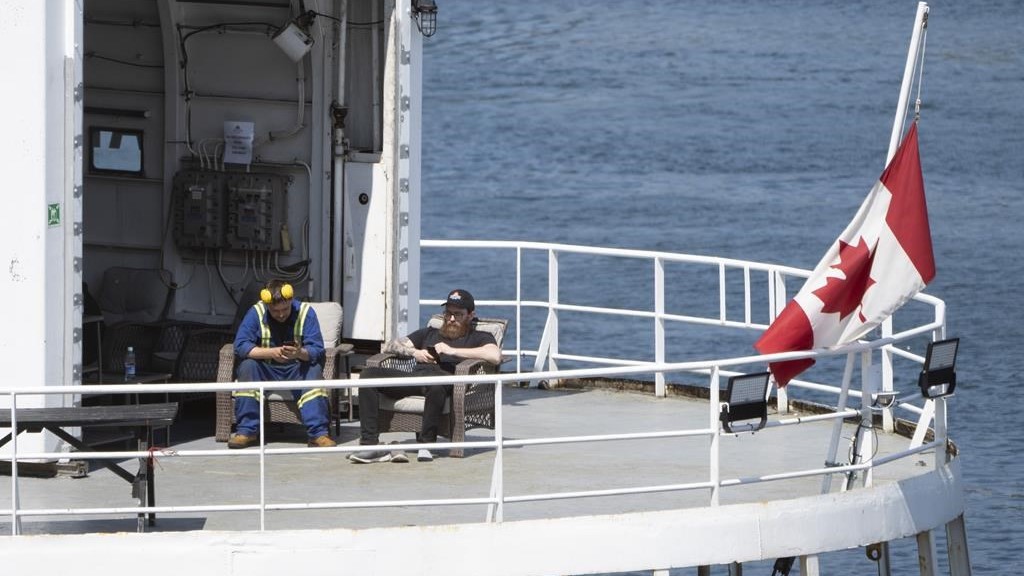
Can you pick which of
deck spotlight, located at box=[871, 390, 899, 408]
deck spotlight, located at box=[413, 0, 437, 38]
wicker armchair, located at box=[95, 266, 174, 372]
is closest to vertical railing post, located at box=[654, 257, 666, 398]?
deck spotlight, located at box=[413, 0, 437, 38]

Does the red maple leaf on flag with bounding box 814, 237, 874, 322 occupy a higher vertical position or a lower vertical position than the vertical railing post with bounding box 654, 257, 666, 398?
higher

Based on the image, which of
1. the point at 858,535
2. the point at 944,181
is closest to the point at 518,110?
the point at 944,181

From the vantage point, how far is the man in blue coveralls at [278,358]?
12.1 metres

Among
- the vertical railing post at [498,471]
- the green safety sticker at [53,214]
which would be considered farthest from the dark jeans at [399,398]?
the green safety sticker at [53,214]

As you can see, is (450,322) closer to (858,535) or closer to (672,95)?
(858,535)

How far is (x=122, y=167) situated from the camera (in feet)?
48.6

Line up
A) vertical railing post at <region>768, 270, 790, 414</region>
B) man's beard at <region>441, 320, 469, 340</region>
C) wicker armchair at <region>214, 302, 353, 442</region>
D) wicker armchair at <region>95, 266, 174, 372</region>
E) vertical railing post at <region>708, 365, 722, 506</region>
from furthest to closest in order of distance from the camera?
wicker armchair at <region>95, 266, 174, 372</region>, vertical railing post at <region>768, 270, 790, 414</region>, man's beard at <region>441, 320, 469, 340</region>, wicker armchair at <region>214, 302, 353, 442</region>, vertical railing post at <region>708, 365, 722, 506</region>

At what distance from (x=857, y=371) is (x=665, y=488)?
1936 centimetres

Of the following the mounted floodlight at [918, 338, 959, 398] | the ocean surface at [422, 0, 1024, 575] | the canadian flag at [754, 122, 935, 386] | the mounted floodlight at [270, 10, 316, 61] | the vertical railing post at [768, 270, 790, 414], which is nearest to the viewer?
the canadian flag at [754, 122, 935, 386]

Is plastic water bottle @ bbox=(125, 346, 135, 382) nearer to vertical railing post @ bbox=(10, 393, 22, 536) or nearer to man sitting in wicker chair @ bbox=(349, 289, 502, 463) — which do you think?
man sitting in wicker chair @ bbox=(349, 289, 502, 463)

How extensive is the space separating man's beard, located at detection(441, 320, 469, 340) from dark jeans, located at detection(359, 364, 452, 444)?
321 millimetres

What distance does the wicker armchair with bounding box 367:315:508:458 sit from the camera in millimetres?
11883

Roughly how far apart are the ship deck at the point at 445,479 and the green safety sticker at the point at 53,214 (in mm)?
1582

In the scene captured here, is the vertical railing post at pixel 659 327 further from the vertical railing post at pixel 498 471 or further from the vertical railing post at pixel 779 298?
the vertical railing post at pixel 498 471
